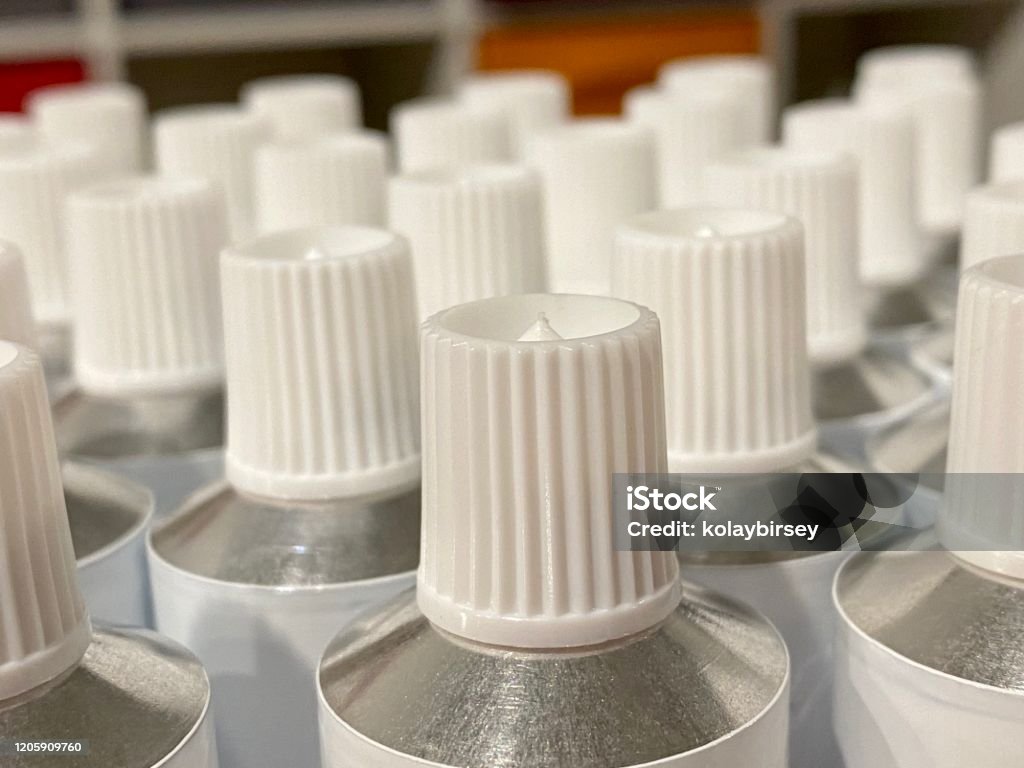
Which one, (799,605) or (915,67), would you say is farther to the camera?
(915,67)

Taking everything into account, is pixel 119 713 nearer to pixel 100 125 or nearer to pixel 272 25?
pixel 100 125

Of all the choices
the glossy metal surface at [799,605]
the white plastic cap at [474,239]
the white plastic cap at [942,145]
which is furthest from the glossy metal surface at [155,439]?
the white plastic cap at [942,145]

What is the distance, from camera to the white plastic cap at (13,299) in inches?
16.5

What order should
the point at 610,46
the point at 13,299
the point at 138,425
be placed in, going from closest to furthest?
the point at 13,299
the point at 138,425
the point at 610,46

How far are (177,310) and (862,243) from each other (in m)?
0.34

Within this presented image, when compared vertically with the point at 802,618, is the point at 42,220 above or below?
above

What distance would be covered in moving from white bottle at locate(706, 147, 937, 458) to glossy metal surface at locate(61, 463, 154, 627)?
267mm

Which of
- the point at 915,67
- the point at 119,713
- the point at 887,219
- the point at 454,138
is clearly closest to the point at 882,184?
the point at 887,219

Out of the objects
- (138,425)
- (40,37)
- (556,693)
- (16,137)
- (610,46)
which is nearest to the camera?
(556,693)

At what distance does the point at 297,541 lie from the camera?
16.7 inches

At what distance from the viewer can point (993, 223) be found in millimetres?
463

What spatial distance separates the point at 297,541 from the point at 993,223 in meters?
0.27

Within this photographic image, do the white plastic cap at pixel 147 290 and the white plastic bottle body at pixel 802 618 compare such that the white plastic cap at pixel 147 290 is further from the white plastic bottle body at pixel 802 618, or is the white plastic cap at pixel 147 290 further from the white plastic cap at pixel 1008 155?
the white plastic cap at pixel 1008 155

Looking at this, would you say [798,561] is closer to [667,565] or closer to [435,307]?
[667,565]
